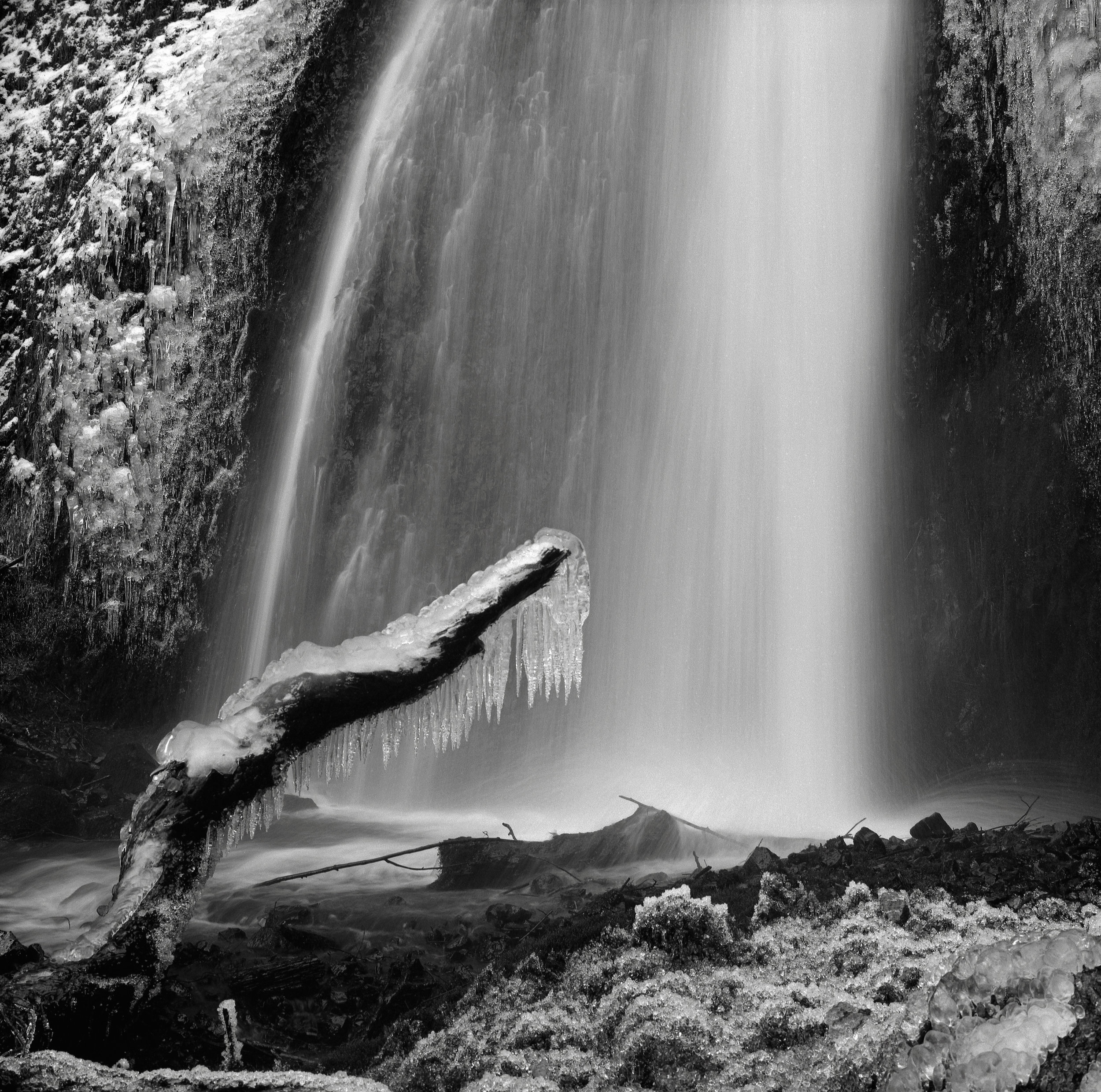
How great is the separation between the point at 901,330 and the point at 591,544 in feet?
18.3

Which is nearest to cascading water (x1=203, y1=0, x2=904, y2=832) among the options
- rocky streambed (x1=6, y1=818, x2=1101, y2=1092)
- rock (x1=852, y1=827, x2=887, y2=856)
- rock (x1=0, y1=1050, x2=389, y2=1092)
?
rock (x1=852, y1=827, x2=887, y2=856)

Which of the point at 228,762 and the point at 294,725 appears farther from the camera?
the point at 294,725

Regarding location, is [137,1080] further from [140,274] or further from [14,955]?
[140,274]

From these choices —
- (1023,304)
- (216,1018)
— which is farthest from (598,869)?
(1023,304)

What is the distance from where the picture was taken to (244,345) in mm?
15156

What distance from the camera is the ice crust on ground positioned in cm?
360

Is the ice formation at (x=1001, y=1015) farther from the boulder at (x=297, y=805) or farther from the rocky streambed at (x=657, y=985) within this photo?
the boulder at (x=297, y=805)

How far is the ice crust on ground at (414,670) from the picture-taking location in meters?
3.60

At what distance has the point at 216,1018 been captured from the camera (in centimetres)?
436

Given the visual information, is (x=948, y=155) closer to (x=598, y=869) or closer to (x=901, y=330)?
(x=901, y=330)

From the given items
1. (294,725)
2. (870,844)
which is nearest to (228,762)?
(294,725)

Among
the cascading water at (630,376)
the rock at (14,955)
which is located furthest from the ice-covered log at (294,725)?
the cascading water at (630,376)

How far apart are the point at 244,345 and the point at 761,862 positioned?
1236cm

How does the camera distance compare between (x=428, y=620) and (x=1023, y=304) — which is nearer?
(x=428, y=620)
